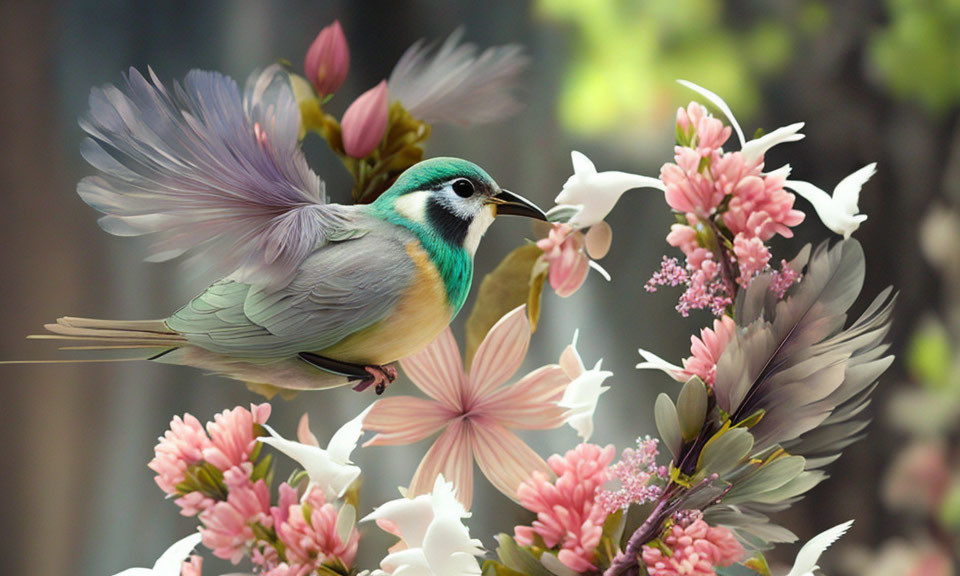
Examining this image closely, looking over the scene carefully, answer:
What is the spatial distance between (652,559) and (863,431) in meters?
0.23

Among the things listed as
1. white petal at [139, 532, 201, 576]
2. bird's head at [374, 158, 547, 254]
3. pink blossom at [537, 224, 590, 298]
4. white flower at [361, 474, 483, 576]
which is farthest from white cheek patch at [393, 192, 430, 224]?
white petal at [139, 532, 201, 576]

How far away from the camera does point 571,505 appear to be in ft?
1.87

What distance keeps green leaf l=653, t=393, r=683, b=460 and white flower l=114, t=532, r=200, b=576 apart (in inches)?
15.0

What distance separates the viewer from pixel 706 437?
0.54m

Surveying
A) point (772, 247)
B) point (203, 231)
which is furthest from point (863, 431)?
point (203, 231)

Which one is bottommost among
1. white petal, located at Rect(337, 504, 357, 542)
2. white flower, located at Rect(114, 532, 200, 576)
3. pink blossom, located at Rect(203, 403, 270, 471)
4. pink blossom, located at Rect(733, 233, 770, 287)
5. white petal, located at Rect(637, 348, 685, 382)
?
white flower, located at Rect(114, 532, 200, 576)

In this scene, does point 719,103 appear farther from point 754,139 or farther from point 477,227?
point 477,227

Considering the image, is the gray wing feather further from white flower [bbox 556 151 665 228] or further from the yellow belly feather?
white flower [bbox 556 151 665 228]

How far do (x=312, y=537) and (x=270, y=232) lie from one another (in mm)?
231

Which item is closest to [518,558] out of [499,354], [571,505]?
[571,505]

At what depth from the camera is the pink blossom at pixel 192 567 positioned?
637 millimetres

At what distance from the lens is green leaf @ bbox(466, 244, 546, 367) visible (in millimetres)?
633

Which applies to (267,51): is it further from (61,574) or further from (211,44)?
(61,574)

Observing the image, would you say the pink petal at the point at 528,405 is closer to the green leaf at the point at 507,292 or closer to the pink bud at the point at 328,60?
the green leaf at the point at 507,292
